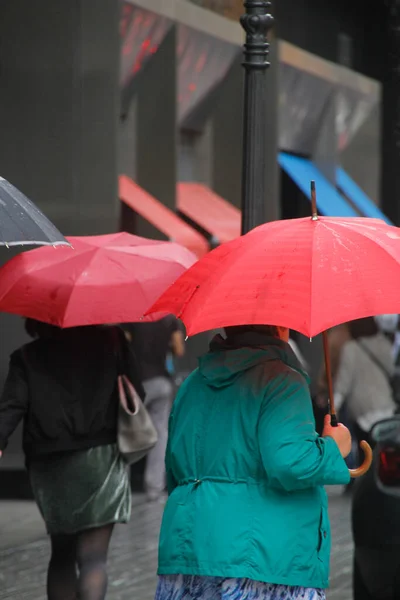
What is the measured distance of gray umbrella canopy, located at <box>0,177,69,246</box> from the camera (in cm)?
534

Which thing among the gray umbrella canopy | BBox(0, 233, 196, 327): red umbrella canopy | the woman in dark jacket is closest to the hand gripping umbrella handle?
the gray umbrella canopy

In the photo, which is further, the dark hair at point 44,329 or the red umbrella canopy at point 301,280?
the dark hair at point 44,329

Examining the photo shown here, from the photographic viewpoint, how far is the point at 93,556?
6652 mm

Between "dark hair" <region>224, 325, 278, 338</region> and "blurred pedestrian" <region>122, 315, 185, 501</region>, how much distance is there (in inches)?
317

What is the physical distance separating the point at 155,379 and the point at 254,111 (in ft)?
18.2

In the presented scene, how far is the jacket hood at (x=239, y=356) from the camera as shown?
4789 mm

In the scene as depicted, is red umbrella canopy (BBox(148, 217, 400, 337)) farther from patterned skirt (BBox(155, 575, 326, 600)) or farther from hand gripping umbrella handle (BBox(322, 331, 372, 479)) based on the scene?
patterned skirt (BBox(155, 575, 326, 600))

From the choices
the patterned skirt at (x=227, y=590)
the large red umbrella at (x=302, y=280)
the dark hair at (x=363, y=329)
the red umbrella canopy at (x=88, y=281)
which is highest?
the large red umbrella at (x=302, y=280)

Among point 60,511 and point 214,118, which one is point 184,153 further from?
point 60,511

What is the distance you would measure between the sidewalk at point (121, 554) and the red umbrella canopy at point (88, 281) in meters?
2.41

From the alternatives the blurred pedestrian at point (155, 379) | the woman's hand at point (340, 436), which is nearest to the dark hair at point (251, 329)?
the woman's hand at point (340, 436)

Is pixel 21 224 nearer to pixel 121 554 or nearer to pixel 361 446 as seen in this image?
pixel 361 446

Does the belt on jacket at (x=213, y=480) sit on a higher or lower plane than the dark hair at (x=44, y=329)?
lower

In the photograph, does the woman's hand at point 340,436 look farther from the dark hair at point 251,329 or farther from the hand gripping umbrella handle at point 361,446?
the dark hair at point 251,329
